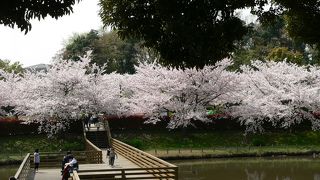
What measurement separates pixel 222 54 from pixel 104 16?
12.0ft

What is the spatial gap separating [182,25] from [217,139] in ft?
114

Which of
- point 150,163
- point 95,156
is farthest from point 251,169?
point 150,163

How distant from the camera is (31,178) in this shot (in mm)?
23875

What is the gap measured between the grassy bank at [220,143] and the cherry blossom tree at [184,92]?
168 cm

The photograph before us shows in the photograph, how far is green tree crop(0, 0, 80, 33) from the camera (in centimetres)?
962

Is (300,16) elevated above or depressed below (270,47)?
below

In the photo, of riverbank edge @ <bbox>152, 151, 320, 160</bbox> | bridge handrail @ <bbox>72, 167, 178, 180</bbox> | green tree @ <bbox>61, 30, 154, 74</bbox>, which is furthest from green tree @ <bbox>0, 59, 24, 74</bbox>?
bridge handrail @ <bbox>72, 167, 178, 180</bbox>

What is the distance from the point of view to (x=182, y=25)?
11.7 meters

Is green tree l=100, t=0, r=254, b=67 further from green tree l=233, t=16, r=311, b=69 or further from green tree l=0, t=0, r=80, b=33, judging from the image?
green tree l=233, t=16, r=311, b=69

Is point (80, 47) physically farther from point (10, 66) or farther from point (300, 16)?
point (300, 16)

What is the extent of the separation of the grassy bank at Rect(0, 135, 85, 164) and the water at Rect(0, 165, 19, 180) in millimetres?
3079

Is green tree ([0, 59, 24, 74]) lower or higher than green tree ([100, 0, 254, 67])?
higher

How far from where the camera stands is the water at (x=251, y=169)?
96.4ft

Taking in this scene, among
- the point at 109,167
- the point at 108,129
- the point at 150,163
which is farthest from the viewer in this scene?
the point at 108,129
